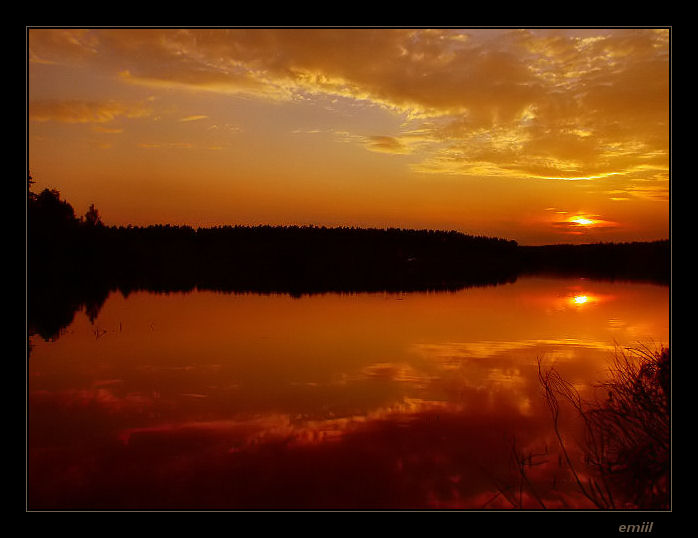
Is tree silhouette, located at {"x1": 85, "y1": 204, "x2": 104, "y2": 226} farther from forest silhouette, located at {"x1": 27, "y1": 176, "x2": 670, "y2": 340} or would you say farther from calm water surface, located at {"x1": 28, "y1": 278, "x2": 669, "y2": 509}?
calm water surface, located at {"x1": 28, "y1": 278, "x2": 669, "y2": 509}

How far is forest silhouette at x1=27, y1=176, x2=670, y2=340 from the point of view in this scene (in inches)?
1535

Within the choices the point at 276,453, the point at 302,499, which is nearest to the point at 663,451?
the point at 302,499

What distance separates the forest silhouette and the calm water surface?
19.8ft

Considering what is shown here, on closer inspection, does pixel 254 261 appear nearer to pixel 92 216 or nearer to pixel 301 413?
pixel 92 216

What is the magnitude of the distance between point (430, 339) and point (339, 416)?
930cm

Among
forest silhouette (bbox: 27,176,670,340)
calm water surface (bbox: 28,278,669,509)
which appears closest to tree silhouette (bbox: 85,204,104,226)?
forest silhouette (bbox: 27,176,670,340)

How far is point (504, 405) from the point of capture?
11023 mm

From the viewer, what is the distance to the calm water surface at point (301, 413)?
291 inches

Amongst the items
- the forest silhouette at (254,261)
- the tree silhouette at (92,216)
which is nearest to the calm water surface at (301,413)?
the forest silhouette at (254,261)

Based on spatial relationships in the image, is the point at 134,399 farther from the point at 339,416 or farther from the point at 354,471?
the point at 354,471

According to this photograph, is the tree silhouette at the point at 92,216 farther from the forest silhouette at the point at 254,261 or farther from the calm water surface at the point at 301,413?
the calm water surface at the point at 301,413

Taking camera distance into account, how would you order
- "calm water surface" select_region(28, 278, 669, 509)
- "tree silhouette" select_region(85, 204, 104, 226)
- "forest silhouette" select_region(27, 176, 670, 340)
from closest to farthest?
"calm water surface" select_region(28, 278, 669, 509), "forest silhouette" select_region(27, 176, 670, 340), "tree silhouette" select_region(85, 204, 104, 226)

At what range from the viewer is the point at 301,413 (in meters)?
10.5

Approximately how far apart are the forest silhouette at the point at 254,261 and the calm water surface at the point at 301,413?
604cm
